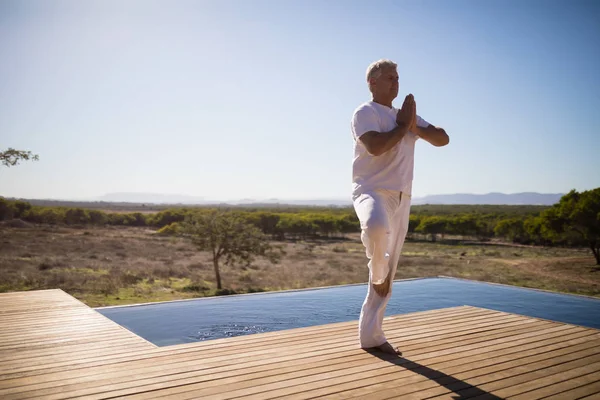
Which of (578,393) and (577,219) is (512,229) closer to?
(577,219)

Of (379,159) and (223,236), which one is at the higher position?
(379,159)

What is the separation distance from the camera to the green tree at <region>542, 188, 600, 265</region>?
18.0m

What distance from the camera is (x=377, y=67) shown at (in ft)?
9.16

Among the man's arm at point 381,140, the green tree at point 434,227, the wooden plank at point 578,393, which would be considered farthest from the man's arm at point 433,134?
the green tree at point 434,227

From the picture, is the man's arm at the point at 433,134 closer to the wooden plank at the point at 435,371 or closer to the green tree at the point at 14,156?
the wooden plank at the point at 435,371

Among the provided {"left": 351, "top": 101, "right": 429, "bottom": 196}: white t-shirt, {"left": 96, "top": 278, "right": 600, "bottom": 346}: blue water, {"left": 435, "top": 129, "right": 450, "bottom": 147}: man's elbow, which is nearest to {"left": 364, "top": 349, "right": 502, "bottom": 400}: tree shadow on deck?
{"left": 351, "top": 101, "right": 429, "bottom": 196}: white t-shirt

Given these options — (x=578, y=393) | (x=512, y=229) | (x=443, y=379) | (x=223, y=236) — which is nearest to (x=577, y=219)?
(x=223, y=236)

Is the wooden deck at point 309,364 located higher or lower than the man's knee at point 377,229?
lower

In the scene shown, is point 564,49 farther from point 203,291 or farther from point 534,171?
point 534,171

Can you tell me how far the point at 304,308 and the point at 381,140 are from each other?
4535mm

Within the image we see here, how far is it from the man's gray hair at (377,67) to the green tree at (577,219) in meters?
18.0

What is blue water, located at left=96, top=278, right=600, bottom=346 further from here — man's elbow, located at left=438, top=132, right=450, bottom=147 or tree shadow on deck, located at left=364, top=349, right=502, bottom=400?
man's elbow, located at left=438, top=132, right=450, bottom=147

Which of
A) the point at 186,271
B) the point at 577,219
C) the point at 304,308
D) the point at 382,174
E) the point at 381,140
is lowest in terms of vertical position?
the point at 186,271

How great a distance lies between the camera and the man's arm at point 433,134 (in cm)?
284
